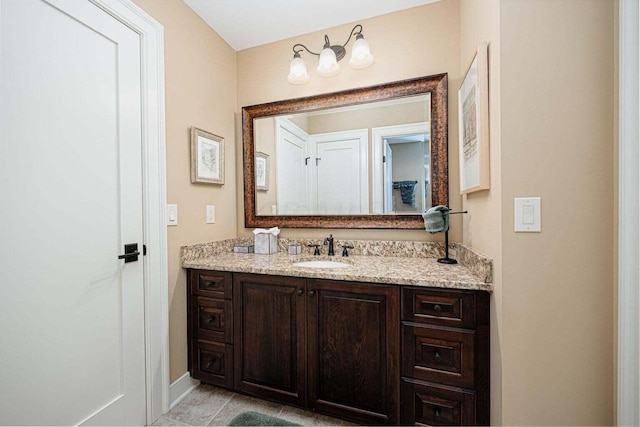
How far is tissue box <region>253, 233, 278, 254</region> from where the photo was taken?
6.86ft

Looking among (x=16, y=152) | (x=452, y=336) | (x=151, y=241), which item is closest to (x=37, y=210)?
(x=16, y=152)

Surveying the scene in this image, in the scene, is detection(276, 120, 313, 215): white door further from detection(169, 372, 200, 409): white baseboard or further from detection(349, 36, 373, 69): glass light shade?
detection(169, 372, 200, 409): white baseboard

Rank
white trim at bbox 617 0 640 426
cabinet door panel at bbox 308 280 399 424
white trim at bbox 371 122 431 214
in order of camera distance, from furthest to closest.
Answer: white trim at bbox 371 122 431 214 < cabinet door panel at bbox 308 280 399 424 < white trim at bbox 617 0 640 426

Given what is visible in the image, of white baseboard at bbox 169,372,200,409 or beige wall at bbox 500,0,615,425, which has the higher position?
beige wall at bbox 500,0,615,425

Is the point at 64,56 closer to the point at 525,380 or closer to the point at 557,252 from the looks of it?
the point at 557,252

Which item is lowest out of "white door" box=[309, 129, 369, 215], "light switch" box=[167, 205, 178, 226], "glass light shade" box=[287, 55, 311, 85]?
"light switch" box=[167, 205, 178, 226]

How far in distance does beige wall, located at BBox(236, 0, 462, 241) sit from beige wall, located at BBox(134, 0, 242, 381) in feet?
0.81

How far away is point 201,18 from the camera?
197 cm

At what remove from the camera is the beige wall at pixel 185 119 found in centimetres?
171

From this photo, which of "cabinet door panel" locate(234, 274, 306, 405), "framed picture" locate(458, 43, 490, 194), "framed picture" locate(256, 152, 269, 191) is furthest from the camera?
"framed picture" locate(256, 152, 269, 191)

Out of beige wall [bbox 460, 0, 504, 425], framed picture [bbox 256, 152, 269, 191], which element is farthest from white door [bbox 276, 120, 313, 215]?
beige wall [bbox 460, 0, 504, 425]

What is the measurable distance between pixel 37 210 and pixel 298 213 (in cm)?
147

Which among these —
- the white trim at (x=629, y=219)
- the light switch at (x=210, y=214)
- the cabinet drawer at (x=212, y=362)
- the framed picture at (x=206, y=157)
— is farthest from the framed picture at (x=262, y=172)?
the white trim at (x=629, y=219)

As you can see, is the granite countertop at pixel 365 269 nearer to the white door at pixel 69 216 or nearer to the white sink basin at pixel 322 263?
the white sink basin at pixel 322 263
